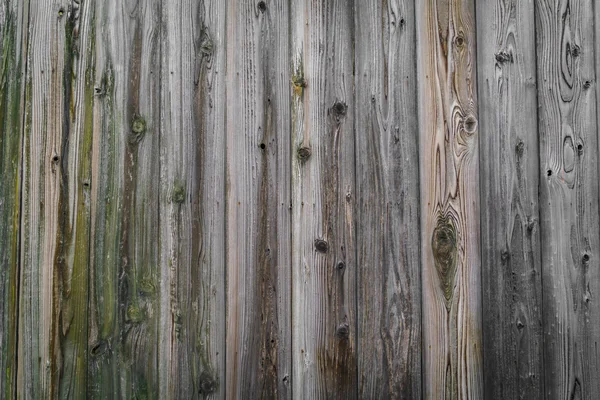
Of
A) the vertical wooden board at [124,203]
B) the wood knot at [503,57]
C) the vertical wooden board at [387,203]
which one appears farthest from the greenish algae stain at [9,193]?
the wood knot at [503,57]

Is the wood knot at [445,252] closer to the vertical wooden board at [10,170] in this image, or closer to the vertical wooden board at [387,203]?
the vertical wooden board at [387,203]

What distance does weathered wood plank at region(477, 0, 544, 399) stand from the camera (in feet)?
5.13

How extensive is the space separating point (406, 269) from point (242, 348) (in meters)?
0.57

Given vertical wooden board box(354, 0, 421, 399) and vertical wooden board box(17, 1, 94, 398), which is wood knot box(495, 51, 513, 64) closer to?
vertical wooden board box(354, 0, 421, 399)

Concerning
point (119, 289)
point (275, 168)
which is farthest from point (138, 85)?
point (119, 289)

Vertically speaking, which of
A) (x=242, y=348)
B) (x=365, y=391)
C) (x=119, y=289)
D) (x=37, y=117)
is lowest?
(x=365, y=391)

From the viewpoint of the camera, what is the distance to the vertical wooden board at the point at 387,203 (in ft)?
5.15

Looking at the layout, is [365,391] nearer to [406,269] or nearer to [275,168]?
[406,269]

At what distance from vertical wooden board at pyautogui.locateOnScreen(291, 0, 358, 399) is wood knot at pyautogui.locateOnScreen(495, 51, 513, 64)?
18.4 inches

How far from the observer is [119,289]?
1559mm

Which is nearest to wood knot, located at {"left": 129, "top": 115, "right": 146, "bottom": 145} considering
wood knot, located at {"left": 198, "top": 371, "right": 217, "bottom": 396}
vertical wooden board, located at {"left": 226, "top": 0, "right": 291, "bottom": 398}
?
vertical wooden board, located at {"left": 226, "top": 0, "right": 291, "bottom": 398}

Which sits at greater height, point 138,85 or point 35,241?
point 138,85

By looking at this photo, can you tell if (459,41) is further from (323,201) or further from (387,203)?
(323,201)

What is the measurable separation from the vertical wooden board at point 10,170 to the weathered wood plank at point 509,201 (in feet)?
4.82
